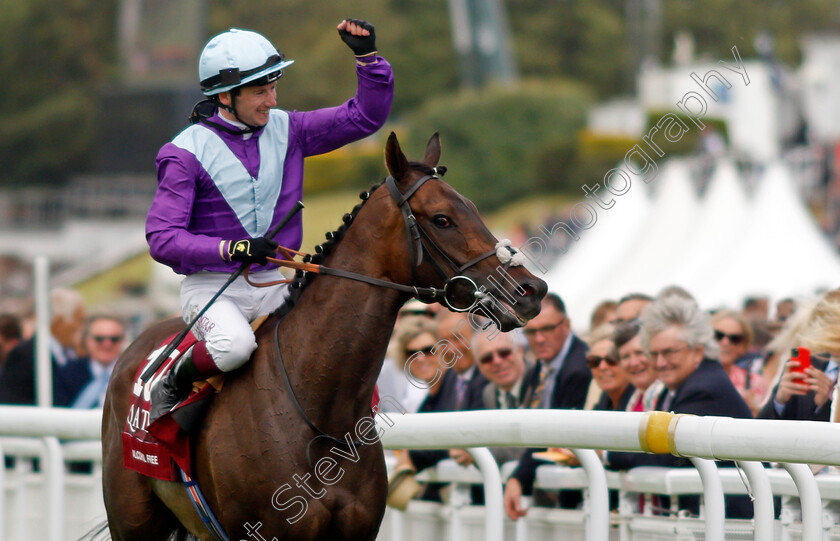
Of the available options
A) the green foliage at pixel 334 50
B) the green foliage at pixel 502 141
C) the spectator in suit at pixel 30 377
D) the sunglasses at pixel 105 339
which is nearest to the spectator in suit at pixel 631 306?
the sunglasses at pixel 105 339

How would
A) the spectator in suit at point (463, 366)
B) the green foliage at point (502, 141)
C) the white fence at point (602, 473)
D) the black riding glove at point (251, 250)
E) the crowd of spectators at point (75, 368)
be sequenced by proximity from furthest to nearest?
the green foliage at point (502, 141) < the crowd of spectators at point (75, 368) < the spectator in suit at point (463, 366) < the black riding glove at point (251, 250) < the white fence at point (602, 473)

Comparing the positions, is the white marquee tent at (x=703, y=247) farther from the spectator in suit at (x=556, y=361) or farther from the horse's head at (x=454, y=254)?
the horse's head at (x=454, y=254)

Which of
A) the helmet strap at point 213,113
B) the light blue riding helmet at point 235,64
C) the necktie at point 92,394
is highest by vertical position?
the light blue riding helmet at point 235,64

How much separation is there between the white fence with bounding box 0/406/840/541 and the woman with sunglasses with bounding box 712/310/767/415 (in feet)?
6.42

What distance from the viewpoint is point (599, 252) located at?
51.9ft

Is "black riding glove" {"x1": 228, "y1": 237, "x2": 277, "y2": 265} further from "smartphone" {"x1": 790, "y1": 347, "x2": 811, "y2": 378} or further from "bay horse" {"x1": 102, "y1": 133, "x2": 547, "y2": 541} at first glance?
"smartphone" {"x1": 790, "y1": 347, "x2": 811, "y2": 378}

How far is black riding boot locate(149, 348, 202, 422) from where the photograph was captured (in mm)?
4160

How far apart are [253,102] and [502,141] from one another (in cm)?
3859

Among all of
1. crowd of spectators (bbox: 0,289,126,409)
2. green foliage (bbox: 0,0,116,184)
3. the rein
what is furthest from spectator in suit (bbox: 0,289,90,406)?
green foliage (bbox: 0,0,116,184)

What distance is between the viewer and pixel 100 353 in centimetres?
779

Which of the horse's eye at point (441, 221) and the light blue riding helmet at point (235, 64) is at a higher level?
the light blue riding helmet at point (235, 64)

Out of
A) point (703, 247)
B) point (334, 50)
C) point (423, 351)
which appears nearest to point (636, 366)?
point (423, 351)

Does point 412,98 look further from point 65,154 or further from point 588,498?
point 588,498

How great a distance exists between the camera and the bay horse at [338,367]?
12.9 ft
